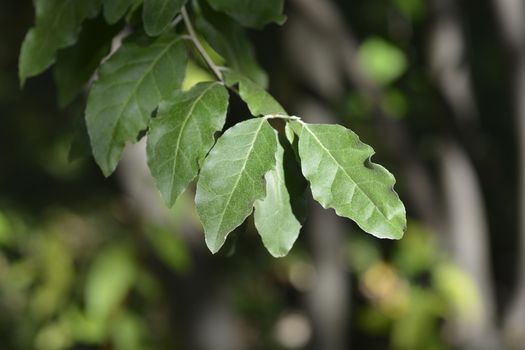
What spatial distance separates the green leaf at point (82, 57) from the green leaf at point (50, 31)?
0.23 ft

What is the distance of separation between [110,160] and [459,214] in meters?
2.21

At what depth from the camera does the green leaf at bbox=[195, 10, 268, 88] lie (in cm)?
121

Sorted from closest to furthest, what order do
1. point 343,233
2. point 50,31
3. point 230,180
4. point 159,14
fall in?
point 230,180 → point 159,14 → point 50,31 → point 343,233

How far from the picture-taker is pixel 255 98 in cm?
100

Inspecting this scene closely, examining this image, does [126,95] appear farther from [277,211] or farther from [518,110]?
[518,110]

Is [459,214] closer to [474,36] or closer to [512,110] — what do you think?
[512,110]

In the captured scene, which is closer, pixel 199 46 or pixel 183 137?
pixel 183 137

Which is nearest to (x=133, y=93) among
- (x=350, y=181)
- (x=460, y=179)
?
(x=350, y=181)

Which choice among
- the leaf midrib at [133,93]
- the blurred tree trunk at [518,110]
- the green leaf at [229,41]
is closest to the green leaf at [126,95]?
the leaf midrib at [133,93]

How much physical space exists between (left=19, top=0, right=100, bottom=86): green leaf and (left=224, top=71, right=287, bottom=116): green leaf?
0.24m

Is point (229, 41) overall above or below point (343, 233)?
above

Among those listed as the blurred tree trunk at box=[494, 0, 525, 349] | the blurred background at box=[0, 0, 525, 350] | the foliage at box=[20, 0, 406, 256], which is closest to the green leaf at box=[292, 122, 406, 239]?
the foliage at box=[20, 0, 406, 256]

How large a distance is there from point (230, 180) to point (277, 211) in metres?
0.10

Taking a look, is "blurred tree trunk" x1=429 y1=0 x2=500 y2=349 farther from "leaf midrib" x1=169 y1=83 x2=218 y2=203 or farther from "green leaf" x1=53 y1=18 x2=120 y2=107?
"leaf midrib" x1=169 y1=83 x2=218 y2=203
